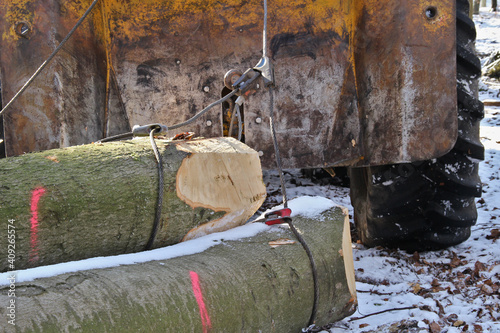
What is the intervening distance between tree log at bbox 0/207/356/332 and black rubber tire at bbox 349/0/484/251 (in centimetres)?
79

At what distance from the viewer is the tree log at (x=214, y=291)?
4.93 ft

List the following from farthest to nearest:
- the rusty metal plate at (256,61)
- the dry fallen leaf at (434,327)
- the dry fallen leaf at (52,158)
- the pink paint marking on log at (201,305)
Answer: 1. the rusty metal plate at (256,61)
2. the dry fallen leaf at (434,327)
3. the dry fallen leaf at (52,158)
4. the pink paint marking on log at (201,305)

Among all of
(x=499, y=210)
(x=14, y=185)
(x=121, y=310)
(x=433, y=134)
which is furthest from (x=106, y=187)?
(x=499, y=210)

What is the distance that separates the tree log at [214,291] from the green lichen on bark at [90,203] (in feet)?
0.73

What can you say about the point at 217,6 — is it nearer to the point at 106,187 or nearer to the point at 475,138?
the point at 106,187

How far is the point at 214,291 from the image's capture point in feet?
5.98

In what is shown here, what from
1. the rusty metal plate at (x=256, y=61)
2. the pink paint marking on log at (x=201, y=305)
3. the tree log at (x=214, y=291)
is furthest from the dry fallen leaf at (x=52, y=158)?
the rusty metal plate at (x=256, y=61)

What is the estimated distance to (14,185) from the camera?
1.80 meters

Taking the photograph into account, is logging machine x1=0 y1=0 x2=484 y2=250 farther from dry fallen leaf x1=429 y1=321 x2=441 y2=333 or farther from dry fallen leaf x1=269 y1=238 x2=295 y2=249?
dry fallen leaf x1=429 y1=321 x2=441 y2=333

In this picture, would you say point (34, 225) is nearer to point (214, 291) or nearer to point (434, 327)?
point (214, 291)

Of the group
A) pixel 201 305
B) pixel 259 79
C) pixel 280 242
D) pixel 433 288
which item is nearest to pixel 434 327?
pixel 433 288

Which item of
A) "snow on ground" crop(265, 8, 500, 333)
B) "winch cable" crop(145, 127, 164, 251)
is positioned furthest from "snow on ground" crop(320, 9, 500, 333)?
"winch cable" crop(145, 127, 164, 251)

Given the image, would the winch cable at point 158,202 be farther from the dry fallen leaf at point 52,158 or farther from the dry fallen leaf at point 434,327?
the dry fallen leaf at point 434,327

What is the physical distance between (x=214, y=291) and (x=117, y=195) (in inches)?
21.4
